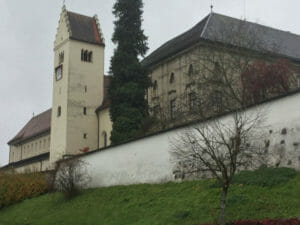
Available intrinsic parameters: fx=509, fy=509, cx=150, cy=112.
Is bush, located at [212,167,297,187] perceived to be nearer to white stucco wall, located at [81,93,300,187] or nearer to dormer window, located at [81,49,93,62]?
white stucco wall, located at [81,93,300,187]

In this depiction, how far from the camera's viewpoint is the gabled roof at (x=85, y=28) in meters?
56.5

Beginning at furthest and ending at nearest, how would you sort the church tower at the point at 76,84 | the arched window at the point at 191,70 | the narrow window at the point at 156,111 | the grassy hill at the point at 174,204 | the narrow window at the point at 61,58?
the narrow window at the point at 61,58 → the church tower at the point at 76,84 → the narrow window at the point at 156,111 → the arched window at the point at 191,70 → the grassy hill at the point at 174,204

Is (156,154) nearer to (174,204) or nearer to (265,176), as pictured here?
(174,204)

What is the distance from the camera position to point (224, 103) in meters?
31.5

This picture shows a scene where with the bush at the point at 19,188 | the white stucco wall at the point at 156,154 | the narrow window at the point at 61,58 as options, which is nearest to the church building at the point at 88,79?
the narrow window at the point at 61,58

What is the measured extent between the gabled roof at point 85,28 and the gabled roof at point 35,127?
17381 mm

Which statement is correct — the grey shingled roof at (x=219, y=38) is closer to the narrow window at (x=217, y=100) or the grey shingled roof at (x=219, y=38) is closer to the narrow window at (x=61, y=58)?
the narrow window at (x=217, y=100)

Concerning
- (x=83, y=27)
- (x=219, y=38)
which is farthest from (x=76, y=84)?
(x=219, y=38)

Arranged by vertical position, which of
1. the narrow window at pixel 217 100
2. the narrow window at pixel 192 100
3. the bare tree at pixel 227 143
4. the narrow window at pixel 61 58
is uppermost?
the narrow window at pixel 61 58

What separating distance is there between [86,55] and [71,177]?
29744mm

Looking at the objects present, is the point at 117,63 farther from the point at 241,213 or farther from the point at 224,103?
the point at 241,213

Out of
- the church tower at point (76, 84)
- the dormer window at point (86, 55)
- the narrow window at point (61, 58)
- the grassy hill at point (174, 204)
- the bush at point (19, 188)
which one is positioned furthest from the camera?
the narrow window at point (61, 58)

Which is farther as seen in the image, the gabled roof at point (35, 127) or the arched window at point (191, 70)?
the gabled roof at point (35, 127)

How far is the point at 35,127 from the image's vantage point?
7581 centimetres
